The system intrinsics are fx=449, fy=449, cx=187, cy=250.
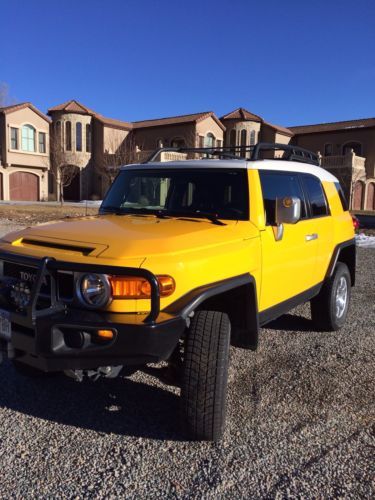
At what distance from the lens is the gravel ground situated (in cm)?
256

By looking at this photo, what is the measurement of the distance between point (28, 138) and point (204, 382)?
4086 centimetres

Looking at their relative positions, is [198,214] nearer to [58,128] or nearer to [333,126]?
[58,128]

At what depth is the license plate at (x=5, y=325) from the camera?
2.91 meters

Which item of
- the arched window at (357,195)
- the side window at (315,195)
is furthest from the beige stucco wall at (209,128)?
the side window at (315,195)

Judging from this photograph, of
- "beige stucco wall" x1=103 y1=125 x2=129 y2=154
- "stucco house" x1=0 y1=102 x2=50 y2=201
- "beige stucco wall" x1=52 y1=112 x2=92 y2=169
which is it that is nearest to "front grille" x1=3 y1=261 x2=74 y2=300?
"stucco house" x1=0 y1=102 x2=50 y2=201

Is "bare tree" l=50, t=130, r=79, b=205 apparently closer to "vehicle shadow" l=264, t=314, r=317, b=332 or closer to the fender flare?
"vehicle shadow" l=264, t=314, r=317, b=332

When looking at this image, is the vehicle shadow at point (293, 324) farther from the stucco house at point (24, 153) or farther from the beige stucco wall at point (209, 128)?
the stucco house at point (24, 153)

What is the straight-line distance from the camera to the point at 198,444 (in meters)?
2.97

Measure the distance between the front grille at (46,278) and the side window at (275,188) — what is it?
178cm

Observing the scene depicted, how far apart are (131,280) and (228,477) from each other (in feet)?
4.22

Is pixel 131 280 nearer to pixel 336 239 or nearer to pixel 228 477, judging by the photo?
pixel 228 477

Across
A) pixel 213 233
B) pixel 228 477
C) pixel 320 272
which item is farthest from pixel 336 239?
pixel 228 477

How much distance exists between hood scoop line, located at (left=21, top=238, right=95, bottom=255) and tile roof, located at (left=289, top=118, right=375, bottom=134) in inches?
1683

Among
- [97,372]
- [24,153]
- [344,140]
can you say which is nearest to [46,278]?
[97,372]
